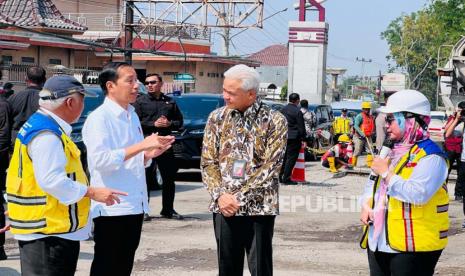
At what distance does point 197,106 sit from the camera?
61.9 ft

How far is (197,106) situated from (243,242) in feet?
41.2

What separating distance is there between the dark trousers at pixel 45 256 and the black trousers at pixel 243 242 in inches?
52.6

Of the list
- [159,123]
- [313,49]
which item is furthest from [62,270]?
[313,49]

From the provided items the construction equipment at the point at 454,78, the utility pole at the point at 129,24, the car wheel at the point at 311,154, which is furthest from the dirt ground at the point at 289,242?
the utility pole at the point at 129,24

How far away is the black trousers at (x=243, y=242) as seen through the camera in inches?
250

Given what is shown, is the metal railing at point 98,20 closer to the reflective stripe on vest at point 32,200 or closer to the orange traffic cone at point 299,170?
the orange traffic cone at point 299,170

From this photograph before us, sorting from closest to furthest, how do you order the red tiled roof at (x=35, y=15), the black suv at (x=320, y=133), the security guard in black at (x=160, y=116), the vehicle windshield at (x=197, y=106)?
the security guard in black at (x=160, y=116)
the vehicle windshield at (x=197, y=106)
the black suv at (x=320, y=133)
the red tiled roof at (x=35, y=15)

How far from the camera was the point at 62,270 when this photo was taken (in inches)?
213

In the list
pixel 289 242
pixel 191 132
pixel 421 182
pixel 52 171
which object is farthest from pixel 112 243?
pixel 191 132

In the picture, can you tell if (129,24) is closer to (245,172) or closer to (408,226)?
(245,172)

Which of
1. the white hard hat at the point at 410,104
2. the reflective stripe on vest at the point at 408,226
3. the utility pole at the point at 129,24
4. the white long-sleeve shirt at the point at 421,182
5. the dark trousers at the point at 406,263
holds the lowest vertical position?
the dark trousers at the point at 406,263

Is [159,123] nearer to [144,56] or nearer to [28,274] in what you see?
[28,274]

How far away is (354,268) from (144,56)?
1551 inches

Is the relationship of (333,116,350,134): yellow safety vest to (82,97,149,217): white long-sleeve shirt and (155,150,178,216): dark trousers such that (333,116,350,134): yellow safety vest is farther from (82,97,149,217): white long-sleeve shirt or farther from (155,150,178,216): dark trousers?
(82,97,149,217): white long-sleeve shirt
